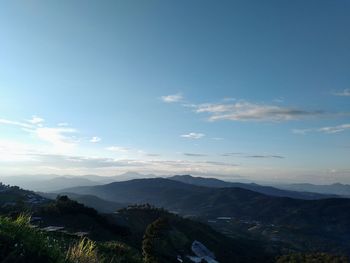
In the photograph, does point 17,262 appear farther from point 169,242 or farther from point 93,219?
point 169,242

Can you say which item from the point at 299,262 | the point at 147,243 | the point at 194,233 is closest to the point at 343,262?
the point at 299,262

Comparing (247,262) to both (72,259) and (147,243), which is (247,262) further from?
(72,259)

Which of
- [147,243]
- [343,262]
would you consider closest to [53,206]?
[147,243]

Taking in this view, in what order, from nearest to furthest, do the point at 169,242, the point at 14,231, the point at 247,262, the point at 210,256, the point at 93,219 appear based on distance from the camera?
the point at 14,231
the point at 93,219
the point at 169,242
the point at 210,256
the point at 247,262

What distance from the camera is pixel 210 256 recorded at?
103 metres

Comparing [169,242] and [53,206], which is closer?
[53,206]

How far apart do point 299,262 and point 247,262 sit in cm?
1636

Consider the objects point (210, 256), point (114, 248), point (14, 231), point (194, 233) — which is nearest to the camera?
point (14, 231)

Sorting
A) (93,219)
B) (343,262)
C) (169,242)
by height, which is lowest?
(343,262)

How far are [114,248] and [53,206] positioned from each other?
66240 mm

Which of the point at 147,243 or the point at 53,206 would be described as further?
the point at 53,206

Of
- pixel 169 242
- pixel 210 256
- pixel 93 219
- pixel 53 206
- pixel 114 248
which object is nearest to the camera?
pixel 114 248

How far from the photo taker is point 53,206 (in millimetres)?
84062

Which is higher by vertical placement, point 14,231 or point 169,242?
point 14,231
